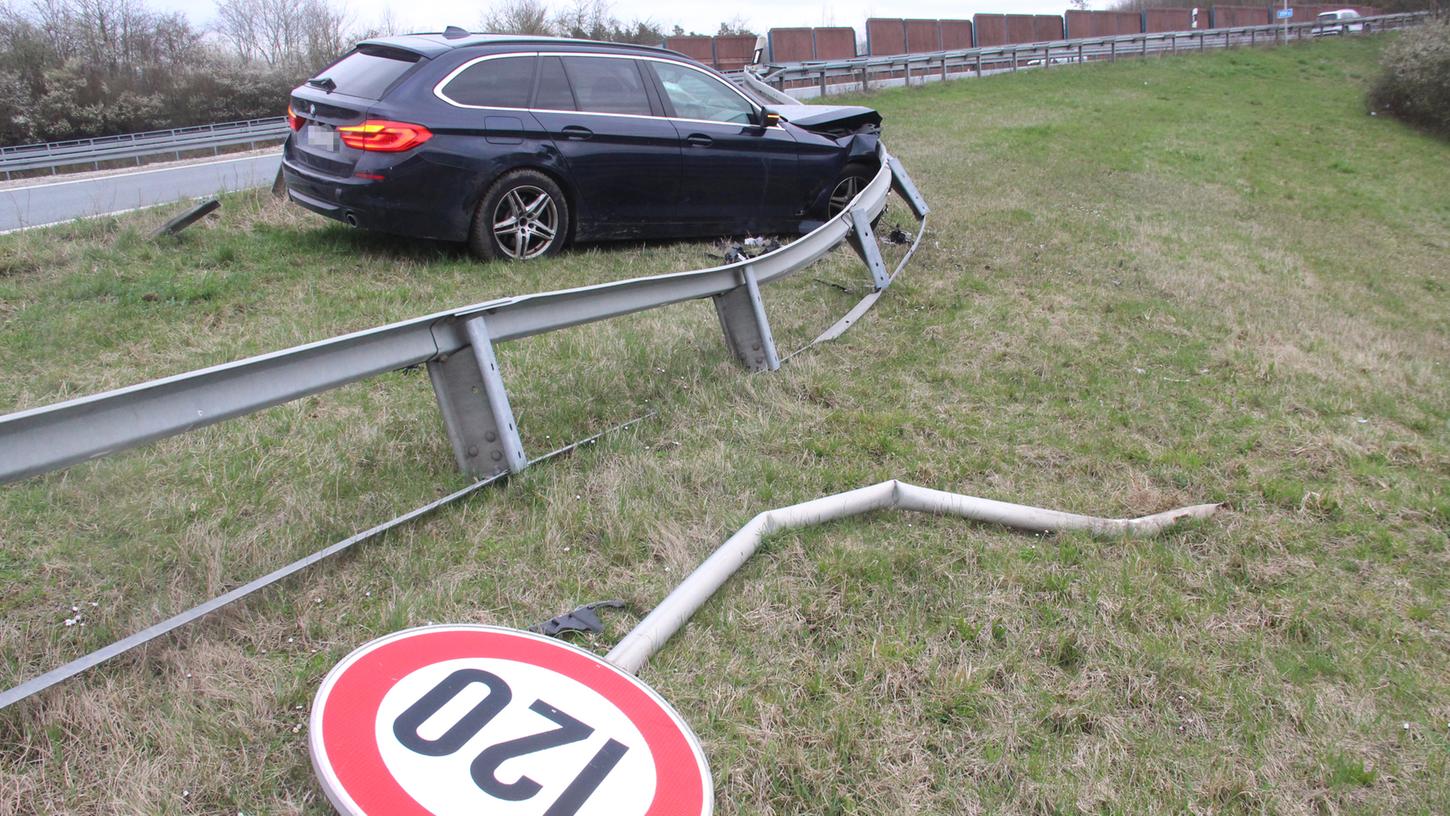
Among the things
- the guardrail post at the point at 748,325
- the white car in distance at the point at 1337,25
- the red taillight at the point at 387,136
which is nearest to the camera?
the guardrail post at the point at 748,325

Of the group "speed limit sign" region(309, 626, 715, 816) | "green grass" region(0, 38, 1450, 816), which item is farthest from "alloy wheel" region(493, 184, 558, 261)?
"speed limit sign" region(309, 626, 715, 816)

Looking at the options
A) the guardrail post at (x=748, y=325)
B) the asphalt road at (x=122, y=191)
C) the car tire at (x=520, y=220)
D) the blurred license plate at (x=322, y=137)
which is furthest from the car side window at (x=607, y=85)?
the asphalt road at (x=122, y=191)

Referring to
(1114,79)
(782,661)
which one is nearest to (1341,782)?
(782,661)

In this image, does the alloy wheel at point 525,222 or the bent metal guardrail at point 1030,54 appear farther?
the bent metal guardrail at point 1030,54

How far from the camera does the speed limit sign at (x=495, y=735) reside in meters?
2.08

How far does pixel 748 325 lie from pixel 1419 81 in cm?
2900

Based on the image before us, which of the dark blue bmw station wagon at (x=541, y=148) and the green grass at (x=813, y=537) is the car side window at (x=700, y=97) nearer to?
→ the dark blue bmw station wagon at (x=541, y=148)

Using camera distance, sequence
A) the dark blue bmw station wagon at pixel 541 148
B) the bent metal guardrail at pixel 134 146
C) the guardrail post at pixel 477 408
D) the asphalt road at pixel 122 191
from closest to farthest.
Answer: the guardrail post at pixel 477 408
the dark blue bmw station wagon at pixel 541 148
the asphalt road at pixel 122 191
the bent metal guardrail at pixel 134 146

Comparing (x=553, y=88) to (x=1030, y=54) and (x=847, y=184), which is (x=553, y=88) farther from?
(x=1030, y=54)

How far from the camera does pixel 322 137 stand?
663 cm

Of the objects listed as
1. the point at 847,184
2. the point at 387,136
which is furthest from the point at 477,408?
the point at 847,184

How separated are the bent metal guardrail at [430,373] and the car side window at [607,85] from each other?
2.31 metres

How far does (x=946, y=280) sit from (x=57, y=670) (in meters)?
6.29

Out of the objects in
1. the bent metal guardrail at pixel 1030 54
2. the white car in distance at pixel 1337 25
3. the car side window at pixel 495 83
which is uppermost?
the car side window at pixel 495 83
